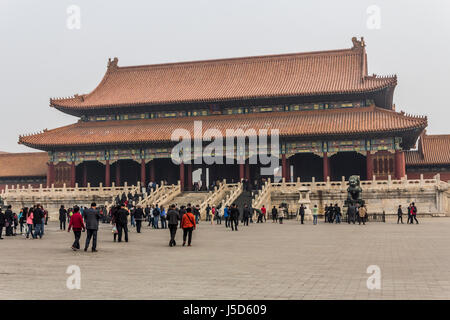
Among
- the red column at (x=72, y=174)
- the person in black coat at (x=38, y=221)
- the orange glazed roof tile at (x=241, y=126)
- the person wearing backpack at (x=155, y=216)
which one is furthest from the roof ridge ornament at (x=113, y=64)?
the person in black coat at (x=38, y=221)

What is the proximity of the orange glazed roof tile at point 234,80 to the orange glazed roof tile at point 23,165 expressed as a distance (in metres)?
8.04

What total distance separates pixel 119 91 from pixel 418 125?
28.9m

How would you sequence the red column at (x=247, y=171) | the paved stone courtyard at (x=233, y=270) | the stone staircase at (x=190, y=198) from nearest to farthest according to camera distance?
the paved stone courtyard at (x=233, y=270) < the stone staircase at (x=190, y=198) < the red column at (x=247, y=171)

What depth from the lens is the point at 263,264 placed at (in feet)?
43.3

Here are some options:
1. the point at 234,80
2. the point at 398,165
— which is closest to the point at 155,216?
the point at 398,165

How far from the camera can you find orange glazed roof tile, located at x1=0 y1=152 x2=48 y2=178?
5731cm

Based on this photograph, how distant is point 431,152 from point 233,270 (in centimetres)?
4654

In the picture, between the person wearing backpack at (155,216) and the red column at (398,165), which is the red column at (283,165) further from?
the person wearing backpack at (155,216)

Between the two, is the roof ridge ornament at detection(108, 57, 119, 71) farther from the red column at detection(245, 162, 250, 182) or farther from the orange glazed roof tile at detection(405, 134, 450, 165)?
the orange glazed roof tile at detection(405, 134, 450, 165)

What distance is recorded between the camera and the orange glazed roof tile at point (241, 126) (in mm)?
45062

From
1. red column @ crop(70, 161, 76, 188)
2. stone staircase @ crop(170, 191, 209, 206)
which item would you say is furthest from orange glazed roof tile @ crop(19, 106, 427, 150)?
stone staircase @ crop(170, 191, 209, 206)

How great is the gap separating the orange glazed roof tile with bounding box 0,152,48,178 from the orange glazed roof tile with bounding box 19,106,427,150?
6.19 m
